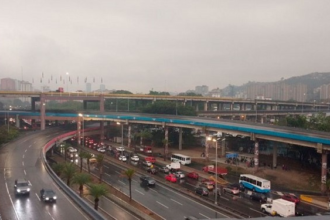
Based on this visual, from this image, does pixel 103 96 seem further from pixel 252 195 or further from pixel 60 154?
pixel 252 195

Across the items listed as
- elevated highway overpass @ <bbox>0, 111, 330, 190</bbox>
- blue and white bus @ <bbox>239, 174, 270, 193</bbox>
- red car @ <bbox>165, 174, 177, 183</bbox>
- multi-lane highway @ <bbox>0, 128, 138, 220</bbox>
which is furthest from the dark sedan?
elevated highway overpass @ <bbox>0, 111, 330, 190</bbox>

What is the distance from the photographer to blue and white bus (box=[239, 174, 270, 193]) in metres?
34.0

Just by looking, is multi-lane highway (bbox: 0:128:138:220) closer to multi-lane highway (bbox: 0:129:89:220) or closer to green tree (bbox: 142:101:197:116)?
multi-lane highway (bbox: 0:129:89:220)

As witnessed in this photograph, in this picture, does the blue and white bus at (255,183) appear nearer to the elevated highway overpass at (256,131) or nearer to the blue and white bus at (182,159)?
the elevated highway overpass at (256,131)

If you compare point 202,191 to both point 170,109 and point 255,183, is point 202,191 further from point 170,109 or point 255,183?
point 170,109

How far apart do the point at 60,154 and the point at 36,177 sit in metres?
25.9

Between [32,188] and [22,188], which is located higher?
[22,188]

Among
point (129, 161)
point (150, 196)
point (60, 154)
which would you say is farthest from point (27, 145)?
point (150, 196)

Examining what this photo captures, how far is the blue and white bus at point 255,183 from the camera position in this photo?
34.0m

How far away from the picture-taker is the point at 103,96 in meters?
91.0

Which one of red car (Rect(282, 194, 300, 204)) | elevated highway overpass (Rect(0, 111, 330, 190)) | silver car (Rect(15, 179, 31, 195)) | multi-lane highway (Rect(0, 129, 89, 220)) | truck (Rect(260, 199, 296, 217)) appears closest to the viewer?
multi-lane highway (Rect(0, 129, 89, 220))

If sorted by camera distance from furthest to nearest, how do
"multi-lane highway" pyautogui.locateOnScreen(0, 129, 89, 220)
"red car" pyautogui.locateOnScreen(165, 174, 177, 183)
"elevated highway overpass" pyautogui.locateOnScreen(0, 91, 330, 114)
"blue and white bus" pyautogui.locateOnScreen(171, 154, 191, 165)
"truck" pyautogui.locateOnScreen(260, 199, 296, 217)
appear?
"elevated highway overpass" pyautogui.locateOnScreen(0, 91, 330, 114), "blue and white bus" pyautogui.locateOnScreen(171, 154, 191, 165), "red car" pyautogui.locateOnScreen(165, 174, 177, 183), "truck" pyautogui.locateOnScreen(260, 199, 296, 217), "multi-lane highway" pyautogui.locateOnScreen(0, 129, 89, 220)

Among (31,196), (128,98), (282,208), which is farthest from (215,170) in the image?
(128,98)

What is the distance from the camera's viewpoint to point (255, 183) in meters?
34.8
